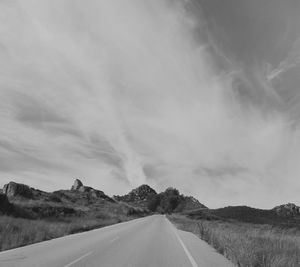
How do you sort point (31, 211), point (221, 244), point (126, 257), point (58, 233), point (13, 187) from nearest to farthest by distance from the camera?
point (126, 257), point (221, 244), point (58, 233), point (31, 211), point (13, 187)

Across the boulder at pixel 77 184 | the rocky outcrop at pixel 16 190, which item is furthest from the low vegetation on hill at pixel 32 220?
the boulder at pixel 77 184

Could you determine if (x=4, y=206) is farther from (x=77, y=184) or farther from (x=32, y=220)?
(x=77, y=184)

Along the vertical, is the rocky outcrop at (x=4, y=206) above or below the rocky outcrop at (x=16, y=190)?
below

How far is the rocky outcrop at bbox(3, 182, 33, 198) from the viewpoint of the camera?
61.2m

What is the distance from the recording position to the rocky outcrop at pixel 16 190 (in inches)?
2407

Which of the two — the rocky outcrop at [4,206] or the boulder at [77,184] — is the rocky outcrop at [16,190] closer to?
the rocky outcrop at [4,206]

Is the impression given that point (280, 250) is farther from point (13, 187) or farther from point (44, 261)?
point (13, 187)

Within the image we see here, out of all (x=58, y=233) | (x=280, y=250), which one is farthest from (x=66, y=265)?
(x=58, y=233)

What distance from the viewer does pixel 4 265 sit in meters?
8.94

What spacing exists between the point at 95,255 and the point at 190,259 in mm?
3069

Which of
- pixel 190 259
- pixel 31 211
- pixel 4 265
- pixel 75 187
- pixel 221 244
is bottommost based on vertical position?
pixel 4 265

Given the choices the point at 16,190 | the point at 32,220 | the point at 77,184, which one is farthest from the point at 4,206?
the point at 77,184

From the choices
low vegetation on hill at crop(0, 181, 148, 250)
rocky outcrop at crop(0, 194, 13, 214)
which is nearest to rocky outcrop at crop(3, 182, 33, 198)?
low vegetation on hill at crop(0, 181, 148, 250)

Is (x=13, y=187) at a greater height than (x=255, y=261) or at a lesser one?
greater
